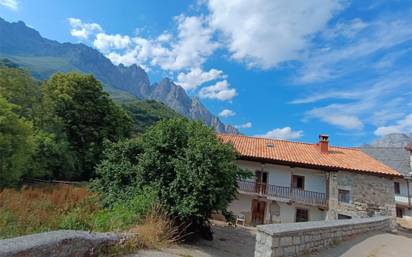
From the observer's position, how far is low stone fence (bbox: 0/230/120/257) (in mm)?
3004

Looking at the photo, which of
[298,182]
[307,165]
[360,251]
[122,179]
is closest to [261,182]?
[298,182]

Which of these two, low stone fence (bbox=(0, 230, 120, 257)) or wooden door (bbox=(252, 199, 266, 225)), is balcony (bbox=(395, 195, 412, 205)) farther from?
low stone fence (bbox=(0, 230, 120, 257))

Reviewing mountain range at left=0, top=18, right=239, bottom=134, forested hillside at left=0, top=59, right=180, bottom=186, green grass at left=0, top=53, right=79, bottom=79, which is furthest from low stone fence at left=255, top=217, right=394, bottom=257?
mountain range at left=0, top=18, right=239, bottom=134

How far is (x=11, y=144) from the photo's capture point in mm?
14594

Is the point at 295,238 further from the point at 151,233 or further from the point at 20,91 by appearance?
the point at 20,91

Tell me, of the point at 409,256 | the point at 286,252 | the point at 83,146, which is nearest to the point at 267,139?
the point at 83,146

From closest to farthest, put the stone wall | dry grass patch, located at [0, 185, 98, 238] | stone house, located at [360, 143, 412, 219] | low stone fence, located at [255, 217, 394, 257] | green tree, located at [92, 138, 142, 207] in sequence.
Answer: low stone fence, located at [255, 217, 394, 257] < dry grass patch, located at [0, 185, 98, 238] < green tree, located at [92, 138, 142, 207] < the stone wall < stone house, located at [360, 143, 412, 219]

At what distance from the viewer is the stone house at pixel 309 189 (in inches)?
752

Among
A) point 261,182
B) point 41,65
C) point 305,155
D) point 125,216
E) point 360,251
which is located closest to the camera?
point 125,216

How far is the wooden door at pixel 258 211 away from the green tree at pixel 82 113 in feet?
38.6

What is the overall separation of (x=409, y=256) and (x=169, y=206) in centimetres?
615

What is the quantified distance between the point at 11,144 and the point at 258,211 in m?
15.0

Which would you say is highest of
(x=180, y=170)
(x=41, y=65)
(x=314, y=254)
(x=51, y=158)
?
(x=41, y=65)

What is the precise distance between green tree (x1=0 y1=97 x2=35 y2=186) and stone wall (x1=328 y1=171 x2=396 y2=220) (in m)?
18.2
